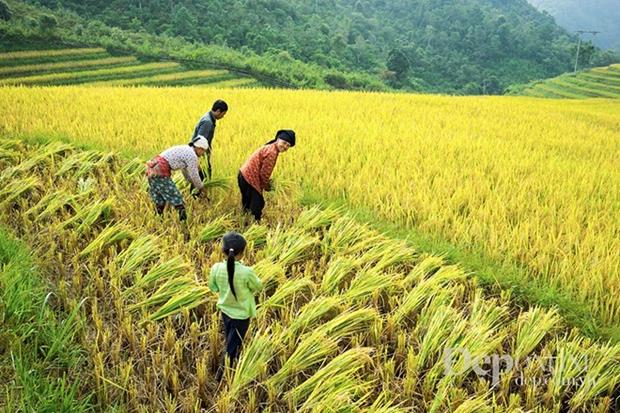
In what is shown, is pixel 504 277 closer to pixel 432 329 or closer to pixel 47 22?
pixel 432 329

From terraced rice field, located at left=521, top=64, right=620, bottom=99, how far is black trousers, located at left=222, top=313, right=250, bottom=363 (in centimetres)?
3766

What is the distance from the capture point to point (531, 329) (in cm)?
213

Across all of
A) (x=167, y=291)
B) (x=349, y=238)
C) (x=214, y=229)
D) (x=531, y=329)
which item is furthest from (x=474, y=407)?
(x=214, y=229)

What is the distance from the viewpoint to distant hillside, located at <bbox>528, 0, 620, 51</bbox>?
164 m

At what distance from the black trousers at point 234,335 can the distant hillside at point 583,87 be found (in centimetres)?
3766

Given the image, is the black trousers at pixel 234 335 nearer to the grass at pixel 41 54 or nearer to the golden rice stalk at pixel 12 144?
the golden rice stalk at pixel 12 144

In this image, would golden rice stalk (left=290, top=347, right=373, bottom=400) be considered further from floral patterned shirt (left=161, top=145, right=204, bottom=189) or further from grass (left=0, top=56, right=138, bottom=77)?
grass (left=0, top=56, right=138, bottom=77)

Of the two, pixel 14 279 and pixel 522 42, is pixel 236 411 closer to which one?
pixel 14 279

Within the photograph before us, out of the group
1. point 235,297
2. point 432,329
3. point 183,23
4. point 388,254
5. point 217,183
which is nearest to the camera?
point 235,297

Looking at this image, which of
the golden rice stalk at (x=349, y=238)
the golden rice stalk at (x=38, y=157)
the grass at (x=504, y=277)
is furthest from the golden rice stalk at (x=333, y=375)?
the golden rice stalk at (x=38, y=157)

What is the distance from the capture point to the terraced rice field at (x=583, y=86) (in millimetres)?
33094

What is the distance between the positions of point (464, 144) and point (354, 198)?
2670 mm

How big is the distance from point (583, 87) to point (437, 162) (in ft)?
125

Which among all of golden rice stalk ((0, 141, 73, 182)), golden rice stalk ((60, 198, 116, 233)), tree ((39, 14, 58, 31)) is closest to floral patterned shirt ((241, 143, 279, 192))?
golden rice stalk ((60, 198, 116, 233))
